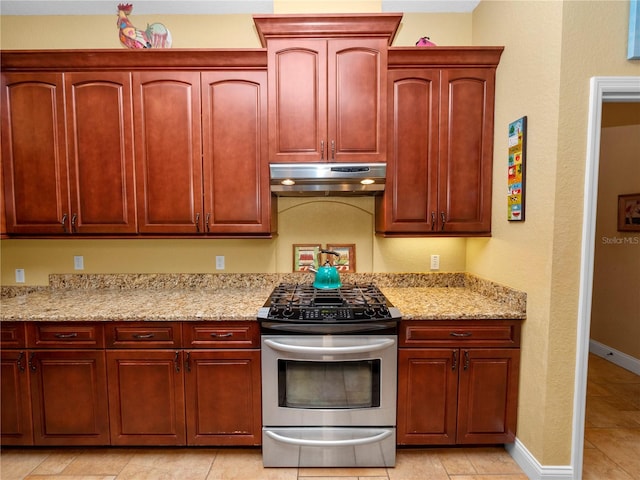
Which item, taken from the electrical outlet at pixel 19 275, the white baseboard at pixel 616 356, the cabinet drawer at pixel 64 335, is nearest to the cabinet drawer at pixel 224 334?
the cabinet drawer at pixel 64 335

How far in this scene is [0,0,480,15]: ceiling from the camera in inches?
96.6

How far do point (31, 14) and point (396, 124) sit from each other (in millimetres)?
2874

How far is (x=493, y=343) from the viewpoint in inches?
76.9

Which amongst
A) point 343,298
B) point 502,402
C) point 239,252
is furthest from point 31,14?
point 502,402

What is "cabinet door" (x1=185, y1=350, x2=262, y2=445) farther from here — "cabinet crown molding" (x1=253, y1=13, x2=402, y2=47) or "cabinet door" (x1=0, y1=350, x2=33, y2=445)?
"cabinet crown molding" (x1=253, y1=13, x2=402, y2=47)

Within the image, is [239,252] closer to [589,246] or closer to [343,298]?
[343,298]

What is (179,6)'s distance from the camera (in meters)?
2.50

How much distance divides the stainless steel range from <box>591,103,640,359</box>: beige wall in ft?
9.34

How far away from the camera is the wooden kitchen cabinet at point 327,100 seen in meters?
2.12

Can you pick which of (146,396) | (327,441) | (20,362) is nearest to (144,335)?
(146,396)

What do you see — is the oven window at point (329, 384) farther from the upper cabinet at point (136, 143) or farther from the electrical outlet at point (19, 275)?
the electrical outlet at point (19, 275)

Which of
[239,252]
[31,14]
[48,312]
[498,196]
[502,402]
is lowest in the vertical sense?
[502,402]

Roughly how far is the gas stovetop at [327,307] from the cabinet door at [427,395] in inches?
10.9

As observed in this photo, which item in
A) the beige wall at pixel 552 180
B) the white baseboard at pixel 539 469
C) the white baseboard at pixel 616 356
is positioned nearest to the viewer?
the beige wall at pixel 552 180
